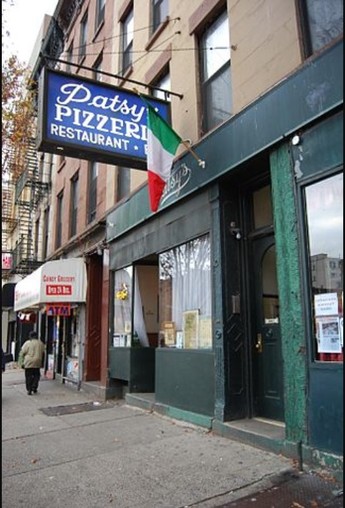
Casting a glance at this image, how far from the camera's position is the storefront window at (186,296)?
744cm

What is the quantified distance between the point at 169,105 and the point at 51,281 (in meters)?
6.31

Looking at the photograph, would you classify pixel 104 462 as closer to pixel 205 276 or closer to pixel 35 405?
pixel 205 276

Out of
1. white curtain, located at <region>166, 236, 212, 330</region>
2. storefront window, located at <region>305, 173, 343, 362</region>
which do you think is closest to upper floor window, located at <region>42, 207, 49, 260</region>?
white curtain, located at <region>166, 236, 212, 330</region>

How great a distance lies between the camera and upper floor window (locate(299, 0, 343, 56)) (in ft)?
18.5

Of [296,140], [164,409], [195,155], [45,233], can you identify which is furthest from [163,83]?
[45,233]

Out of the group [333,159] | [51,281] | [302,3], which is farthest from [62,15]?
[333,159]

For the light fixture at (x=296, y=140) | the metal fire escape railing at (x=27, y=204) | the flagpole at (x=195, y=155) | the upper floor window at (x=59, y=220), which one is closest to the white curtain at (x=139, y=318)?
the flagpole at (x=195, y=155)

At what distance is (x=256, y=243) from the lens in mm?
7020

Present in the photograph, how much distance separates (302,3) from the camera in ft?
19.9

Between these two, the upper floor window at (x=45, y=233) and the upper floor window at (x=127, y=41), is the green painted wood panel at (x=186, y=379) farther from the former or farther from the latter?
the upper floor window at (x=45, y=233)

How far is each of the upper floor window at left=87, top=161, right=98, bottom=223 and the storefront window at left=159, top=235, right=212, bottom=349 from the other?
5.52 m

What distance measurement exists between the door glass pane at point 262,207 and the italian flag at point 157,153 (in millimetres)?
1473

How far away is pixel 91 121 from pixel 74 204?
29.8 feet

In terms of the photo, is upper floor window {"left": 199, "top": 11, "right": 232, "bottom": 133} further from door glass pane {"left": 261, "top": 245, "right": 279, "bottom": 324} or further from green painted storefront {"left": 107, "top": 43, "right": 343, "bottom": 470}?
door glass pane {"left": 261, "top": 245, "right": 279, "bottom": 324}
